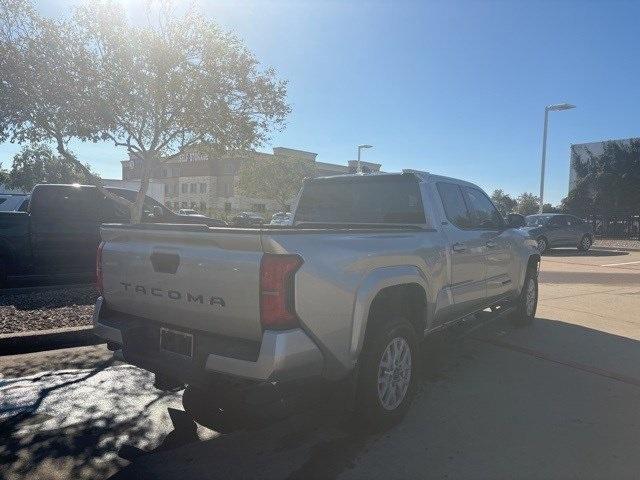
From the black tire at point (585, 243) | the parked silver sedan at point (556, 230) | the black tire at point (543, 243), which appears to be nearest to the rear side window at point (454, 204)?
the parked silver sedan at point (556, 230)

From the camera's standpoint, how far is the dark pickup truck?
8.64 meters

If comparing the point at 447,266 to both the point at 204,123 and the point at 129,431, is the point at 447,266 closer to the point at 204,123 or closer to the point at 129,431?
the point at 129,431

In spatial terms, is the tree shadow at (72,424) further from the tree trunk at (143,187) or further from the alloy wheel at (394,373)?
the tree trunk at (143,187)

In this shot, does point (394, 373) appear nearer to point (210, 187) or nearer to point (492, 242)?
point (492, 242)

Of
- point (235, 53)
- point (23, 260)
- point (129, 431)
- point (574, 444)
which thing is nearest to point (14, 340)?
point (129, 431)

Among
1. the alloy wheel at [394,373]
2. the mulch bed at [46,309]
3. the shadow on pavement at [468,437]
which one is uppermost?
the alloy wheel at [394,373]

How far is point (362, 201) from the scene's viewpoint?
198 inches

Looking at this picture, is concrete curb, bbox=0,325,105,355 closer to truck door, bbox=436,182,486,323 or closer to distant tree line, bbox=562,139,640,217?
A: truck door, bbox=436,182,486,323

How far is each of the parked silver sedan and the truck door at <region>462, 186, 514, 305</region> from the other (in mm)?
13806

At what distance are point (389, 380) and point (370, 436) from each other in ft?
1.35

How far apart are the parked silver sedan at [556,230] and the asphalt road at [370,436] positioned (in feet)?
47.2

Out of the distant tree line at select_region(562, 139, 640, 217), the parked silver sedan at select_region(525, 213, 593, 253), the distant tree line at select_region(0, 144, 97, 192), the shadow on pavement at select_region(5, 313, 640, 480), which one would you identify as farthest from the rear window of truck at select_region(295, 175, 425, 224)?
the distant tree line at select_region(0, 144, 97, 192)

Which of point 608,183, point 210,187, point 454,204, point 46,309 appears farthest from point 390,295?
point 210,187

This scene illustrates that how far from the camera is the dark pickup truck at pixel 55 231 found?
340 inches
